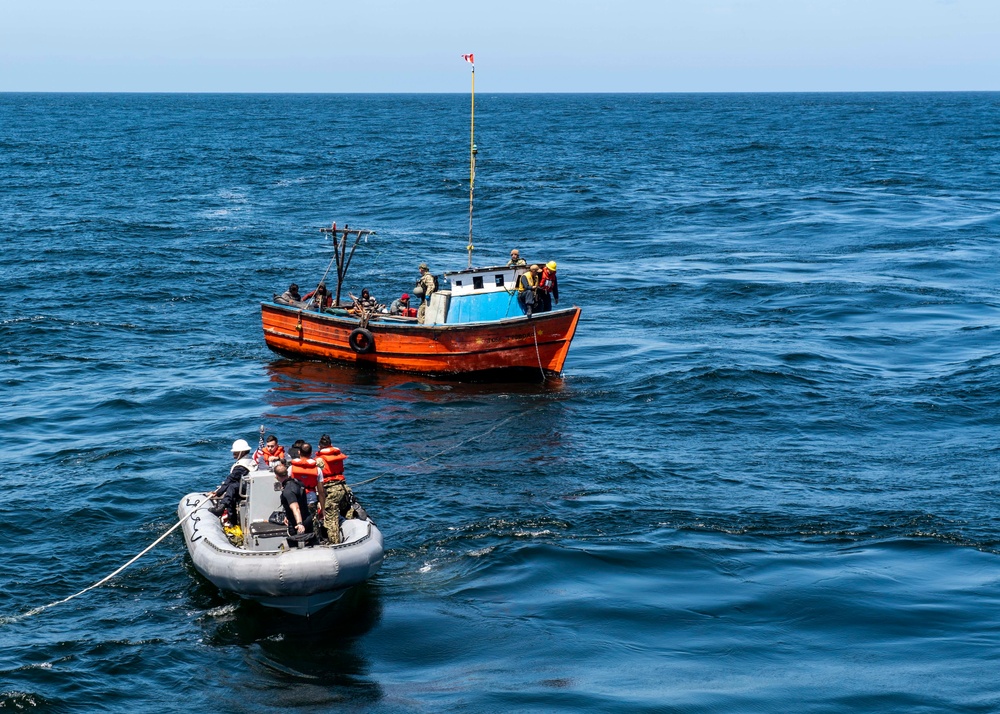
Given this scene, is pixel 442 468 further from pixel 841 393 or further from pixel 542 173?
pixel 542 173

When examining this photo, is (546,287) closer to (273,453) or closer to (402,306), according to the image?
(402,306)

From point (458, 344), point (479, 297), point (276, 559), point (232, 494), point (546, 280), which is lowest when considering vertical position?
point (276, 559)

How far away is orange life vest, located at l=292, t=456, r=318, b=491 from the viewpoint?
15.2 meters

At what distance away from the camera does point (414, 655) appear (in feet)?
46.0

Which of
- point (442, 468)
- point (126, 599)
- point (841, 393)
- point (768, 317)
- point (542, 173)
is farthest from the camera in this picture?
point (542, 173)

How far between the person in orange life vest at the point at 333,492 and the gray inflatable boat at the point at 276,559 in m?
0.17

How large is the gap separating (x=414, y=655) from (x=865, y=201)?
47614 mm

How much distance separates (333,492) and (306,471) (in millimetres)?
465

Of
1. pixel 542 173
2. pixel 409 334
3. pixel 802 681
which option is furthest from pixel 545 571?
pixel 542 173

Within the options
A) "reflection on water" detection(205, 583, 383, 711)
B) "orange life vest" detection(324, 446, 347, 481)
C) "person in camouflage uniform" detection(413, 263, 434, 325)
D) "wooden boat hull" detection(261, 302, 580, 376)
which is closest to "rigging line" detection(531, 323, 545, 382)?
"wooden boat hull" detection(261, 302, 580, 376)

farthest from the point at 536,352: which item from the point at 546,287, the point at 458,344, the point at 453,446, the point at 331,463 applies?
the point at 331,463

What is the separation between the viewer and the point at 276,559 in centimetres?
1386

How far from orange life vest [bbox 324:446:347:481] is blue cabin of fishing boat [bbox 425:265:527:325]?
10.3 m

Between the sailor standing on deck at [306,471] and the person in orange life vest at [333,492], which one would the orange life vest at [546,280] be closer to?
the person in orange life vest at [333,492]
